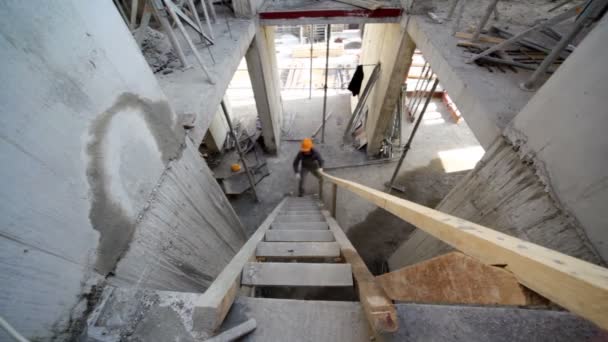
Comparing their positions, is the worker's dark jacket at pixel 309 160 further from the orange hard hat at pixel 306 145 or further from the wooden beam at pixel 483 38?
the wooden beam at pixel 483 38

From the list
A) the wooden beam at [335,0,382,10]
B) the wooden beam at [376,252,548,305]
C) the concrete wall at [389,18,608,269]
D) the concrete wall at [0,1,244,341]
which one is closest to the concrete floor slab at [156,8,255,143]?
the concrete wall at [0,1,244,341]

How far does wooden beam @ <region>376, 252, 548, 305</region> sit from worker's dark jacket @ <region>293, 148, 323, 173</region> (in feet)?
16.3

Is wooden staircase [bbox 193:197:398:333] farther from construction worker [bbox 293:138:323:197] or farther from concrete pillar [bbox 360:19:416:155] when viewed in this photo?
concrete pillar [bbox 360:19:416:155]

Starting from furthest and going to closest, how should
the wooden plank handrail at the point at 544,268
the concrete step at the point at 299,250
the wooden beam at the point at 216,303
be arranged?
1. the concrete step at the point at 299,250
2. the wooden beam at the point at 216,303
3. the wooden plank handrail at the point at 544,268

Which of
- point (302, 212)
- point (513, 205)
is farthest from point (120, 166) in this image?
point (302, 212)

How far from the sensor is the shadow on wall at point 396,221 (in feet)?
19.6

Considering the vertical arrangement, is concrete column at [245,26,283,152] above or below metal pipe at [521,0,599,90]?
above

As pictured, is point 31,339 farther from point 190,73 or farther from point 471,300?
point 190,73

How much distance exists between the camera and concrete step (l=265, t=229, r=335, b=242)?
3426mm

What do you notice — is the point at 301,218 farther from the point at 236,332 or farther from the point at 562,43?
the point at 562,43

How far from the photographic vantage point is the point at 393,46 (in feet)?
20.7

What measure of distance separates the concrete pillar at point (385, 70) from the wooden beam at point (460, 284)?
19.4ft

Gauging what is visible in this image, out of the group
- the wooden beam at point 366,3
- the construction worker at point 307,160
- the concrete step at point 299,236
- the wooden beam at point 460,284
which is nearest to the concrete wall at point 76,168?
the concrete step at point 299,236

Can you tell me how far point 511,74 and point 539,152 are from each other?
2.26 metres
